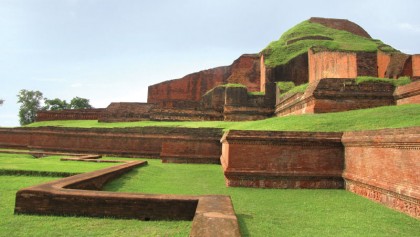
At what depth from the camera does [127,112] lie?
1959cm

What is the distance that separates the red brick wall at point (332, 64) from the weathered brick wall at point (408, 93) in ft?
9.54

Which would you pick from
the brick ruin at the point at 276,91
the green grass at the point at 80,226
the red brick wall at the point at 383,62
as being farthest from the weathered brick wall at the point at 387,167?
the red brick wall at the point at 383,62

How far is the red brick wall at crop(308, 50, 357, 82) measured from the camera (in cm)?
1316

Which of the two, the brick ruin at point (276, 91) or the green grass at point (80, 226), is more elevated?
the brick ruin at point (276, 91)

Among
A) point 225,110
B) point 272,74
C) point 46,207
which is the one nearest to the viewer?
point 46,207

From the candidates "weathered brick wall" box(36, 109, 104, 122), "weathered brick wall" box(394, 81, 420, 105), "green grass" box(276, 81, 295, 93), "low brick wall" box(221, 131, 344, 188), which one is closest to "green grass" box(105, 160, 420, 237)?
"low brick wall" box(221, 131, 344, 188)

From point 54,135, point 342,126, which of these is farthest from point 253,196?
point 54,135

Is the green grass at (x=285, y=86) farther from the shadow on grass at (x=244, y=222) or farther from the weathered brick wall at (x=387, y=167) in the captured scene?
the shadow on grass at (x=244, y=222)

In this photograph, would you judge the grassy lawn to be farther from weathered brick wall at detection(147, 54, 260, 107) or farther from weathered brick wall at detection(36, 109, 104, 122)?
weathered brick wall at detection(147, 54, 260, 107)

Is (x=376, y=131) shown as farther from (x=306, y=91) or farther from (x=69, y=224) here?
(x=306, y=91)

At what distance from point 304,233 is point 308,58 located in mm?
15679

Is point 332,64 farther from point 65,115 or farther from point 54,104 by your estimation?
point 54,104

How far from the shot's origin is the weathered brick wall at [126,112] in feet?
63.4

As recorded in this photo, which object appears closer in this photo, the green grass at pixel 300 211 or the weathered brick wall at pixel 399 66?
the green grass at pixel 300 211
